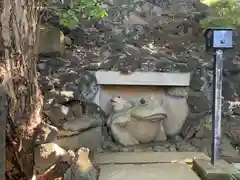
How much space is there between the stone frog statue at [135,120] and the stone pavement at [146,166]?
1.13 feet

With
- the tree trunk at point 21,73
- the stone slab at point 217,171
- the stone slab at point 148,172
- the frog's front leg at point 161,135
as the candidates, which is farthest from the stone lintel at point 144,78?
the tree trunk at point 21,73

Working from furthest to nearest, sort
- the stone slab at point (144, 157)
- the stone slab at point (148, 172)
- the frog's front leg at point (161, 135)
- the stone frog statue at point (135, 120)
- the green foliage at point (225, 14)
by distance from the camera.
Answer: the green foliage at point (225, 14)
the frog's front leg at point (161, 135)
the stone frog statue at point (135, 120)
the stone slab at point (144, 157)
the stone slab at point (148, 172)

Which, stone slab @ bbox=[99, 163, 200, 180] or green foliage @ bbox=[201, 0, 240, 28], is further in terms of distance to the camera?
green foliage @ bbox=[201, 0, 240, 28]

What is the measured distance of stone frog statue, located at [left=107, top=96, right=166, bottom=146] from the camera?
3780 mm

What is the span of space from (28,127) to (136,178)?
1.20 m

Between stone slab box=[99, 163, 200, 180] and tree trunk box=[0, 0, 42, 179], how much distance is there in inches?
38.4

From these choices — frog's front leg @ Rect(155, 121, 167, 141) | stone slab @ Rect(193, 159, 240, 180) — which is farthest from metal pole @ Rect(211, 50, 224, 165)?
frog's front leg @ Rect(155, 121, 167, 141)

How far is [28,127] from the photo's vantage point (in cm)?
195

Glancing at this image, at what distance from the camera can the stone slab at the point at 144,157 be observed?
327cm

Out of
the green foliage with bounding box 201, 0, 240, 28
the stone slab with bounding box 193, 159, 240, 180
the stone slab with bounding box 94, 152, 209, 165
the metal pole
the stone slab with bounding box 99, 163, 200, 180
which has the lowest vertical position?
the stone slab with bounding box 94, 152, 209, 165

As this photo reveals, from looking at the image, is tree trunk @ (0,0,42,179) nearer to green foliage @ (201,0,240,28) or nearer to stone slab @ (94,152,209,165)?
stone slab @ (94,152,209,165)

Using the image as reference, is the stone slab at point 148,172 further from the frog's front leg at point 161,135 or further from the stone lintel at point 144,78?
the stone lintel at point 144,78

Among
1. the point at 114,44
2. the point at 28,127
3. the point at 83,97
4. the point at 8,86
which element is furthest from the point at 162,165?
the point at 114,44

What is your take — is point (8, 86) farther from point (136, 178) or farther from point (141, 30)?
point (141, 30)
